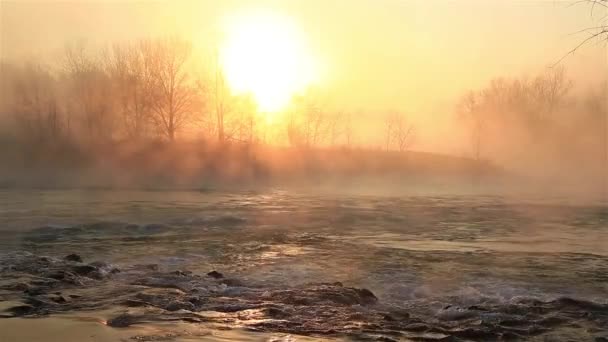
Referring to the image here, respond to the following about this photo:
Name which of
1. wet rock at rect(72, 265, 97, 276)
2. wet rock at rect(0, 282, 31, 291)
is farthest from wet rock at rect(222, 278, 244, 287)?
wet rock at rect(0, 282, 31, 291)

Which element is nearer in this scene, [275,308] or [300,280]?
[275,308]

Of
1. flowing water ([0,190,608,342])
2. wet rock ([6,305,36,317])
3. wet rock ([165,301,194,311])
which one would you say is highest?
wet rock ([6,305,36,317])

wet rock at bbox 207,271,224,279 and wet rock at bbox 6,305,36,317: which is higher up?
wet rock at bbox 6,305,36,317

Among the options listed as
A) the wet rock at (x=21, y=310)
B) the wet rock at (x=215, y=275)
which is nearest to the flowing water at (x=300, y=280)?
the wet rock at (x=21, y=310)

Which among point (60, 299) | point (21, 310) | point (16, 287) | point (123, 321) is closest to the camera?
point (123, 321)

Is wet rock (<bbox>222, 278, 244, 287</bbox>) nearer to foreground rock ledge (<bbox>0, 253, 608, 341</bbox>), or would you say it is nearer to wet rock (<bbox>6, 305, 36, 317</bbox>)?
foreground rock ledge (<bbox>0, 253, 608, 341</bbox>)

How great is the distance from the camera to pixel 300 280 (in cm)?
911

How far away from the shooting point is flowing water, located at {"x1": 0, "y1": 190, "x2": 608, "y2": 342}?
6.08 meters

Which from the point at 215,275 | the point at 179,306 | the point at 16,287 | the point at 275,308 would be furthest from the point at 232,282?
the point at 16,287

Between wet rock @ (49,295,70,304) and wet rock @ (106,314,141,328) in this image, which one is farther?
wet rock @ (49,295,70,304)

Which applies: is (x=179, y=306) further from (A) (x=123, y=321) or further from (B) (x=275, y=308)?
(B) (x=275, y=308)

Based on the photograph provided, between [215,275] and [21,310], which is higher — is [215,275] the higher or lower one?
the lower one

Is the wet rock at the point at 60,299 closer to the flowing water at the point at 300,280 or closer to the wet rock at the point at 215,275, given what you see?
the flowing water at the point at 300,280

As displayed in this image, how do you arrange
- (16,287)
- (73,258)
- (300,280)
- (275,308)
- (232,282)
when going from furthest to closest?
(73,258), (300,280), (232,282), (16,287), (275,308)
